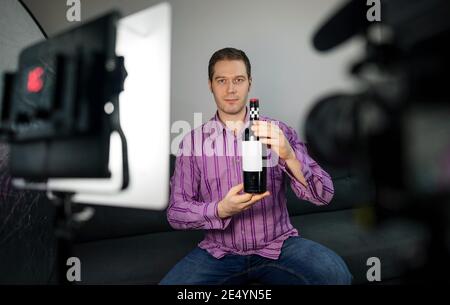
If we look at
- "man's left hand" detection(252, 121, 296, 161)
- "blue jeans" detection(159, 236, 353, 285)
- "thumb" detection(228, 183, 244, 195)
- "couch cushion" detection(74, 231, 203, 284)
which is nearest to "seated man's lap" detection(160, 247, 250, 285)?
"blue jeans" detection(159, 236, 353, 285)

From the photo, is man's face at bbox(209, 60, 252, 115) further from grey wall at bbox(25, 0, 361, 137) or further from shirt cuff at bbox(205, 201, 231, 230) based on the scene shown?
shirt cuff at bbox(205, 201, 231, 230)

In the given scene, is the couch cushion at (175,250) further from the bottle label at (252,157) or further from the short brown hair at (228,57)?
the short brown hair at (228,57)

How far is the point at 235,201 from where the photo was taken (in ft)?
2.95

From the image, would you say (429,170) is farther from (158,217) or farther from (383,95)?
(158,217)

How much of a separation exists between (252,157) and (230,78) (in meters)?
0.27

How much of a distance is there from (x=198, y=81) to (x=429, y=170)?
0.73 m

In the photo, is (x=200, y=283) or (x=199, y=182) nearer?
(x=200, y=283)

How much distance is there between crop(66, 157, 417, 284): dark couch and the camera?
3.34 ft

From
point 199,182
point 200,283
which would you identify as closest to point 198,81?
point 199,182

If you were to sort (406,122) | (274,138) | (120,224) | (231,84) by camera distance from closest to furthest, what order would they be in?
(406,122) < (274,138) < (231,84) < (120,224)

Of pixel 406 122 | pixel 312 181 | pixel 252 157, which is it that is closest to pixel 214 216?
pixel 252 157

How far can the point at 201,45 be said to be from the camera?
1060 millimetres

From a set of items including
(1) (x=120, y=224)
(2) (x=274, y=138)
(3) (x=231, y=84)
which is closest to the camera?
(2) (x=274, y=138)

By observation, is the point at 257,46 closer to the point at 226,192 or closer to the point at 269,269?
the point at 226,192
